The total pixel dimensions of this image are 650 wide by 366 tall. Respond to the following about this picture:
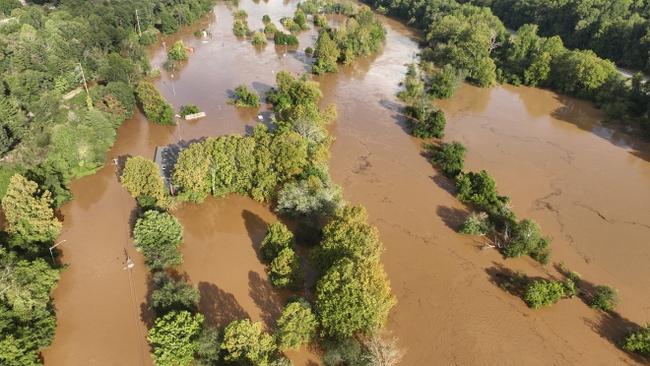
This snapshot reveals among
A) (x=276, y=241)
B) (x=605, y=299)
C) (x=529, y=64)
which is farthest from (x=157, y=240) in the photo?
(x=529, y=64)

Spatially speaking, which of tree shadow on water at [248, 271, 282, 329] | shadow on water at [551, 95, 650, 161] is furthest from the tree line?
shadow on water at [551, 95, 650, 161]

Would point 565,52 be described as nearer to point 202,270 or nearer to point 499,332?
point 499,332

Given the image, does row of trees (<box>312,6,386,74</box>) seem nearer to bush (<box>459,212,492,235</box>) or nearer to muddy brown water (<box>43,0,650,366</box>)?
muddy brown water (<box>43,0,650,366</box>)

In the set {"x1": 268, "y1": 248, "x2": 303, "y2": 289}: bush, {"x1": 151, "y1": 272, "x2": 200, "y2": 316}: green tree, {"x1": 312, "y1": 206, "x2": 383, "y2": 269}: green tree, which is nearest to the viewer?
{"x1": 151, "y1": 272, "x2": 200, "y2": 316}: green tree

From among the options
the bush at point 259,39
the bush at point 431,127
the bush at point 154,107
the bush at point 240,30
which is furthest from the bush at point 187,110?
the bush at point 240,30

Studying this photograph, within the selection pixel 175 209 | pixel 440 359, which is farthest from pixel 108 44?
pixel 440 359

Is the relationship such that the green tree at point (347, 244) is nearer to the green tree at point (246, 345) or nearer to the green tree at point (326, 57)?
the green tree at point (246, 345)
